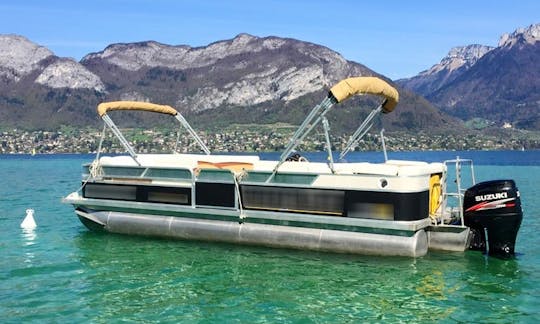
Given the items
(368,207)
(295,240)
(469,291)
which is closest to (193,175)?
(295,240)

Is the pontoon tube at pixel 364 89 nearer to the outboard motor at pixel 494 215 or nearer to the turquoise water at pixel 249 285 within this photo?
the outboard motor at pixel 494 215

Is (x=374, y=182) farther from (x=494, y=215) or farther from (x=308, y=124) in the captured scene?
(x=494, y=215)

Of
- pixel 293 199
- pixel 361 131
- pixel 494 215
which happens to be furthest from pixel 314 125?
pixel 494 215

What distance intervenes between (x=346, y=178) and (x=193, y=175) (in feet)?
18.0

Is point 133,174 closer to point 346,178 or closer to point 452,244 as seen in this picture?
point 346,178

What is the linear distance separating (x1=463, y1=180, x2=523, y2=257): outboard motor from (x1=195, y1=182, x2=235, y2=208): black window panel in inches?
286

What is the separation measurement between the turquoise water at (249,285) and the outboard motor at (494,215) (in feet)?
1.44

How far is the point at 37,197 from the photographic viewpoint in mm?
41094

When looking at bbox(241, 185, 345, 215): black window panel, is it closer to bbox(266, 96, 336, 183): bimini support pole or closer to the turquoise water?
bbox(266, 96, 336, 183): bimini support pole

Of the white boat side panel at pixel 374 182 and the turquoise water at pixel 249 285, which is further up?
the white boat side panel at pixel 374 182

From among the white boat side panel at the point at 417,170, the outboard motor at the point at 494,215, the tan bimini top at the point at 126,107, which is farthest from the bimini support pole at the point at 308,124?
the tan bimini top at the point at 126,107

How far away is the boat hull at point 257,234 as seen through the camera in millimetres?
16656

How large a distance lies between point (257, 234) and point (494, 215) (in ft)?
23.0

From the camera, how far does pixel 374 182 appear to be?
1669cm
